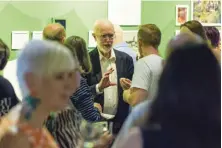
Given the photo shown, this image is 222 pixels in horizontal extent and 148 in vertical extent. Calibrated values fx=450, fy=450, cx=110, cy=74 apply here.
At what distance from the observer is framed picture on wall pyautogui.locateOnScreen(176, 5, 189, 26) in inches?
187

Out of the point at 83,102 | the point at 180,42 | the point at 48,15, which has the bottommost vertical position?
the point at 83,102

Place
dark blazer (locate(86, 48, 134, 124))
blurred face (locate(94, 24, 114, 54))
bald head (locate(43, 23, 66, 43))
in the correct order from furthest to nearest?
blurred face (locate(94, 24, 114, 54)), dark blazer (locate(86, 48, 134, 124)), bald head (locate(43, 23, 66, 43))

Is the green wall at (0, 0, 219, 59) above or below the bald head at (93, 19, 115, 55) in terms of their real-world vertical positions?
above

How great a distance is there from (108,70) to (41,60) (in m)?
1.79

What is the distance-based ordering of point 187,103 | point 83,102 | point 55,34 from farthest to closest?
point 55,34
point 83,102
point 187,103

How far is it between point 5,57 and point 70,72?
1091 mm

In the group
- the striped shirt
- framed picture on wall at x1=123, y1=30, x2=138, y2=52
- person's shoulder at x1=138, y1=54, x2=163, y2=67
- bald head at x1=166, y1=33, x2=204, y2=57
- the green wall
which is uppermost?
the green wall

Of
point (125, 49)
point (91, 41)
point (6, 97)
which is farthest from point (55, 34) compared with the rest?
point (91, 41)

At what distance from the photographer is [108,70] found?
2.97 m

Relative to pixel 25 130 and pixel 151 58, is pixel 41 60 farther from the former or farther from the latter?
pixel 151 58

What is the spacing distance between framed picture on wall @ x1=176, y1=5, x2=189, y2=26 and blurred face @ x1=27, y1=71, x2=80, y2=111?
370 cm

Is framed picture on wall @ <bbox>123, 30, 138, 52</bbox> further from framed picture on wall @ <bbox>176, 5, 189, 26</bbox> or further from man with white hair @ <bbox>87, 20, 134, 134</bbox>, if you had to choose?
man with white hair @ <bbox>87, 20, 134, 134</bbox>

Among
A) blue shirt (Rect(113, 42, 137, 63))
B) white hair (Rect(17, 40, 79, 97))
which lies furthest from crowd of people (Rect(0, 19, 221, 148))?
blue shirt (Rect(113, 42, 137, 63))

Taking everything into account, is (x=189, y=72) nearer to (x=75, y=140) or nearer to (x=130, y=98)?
(x=75, y=140)
